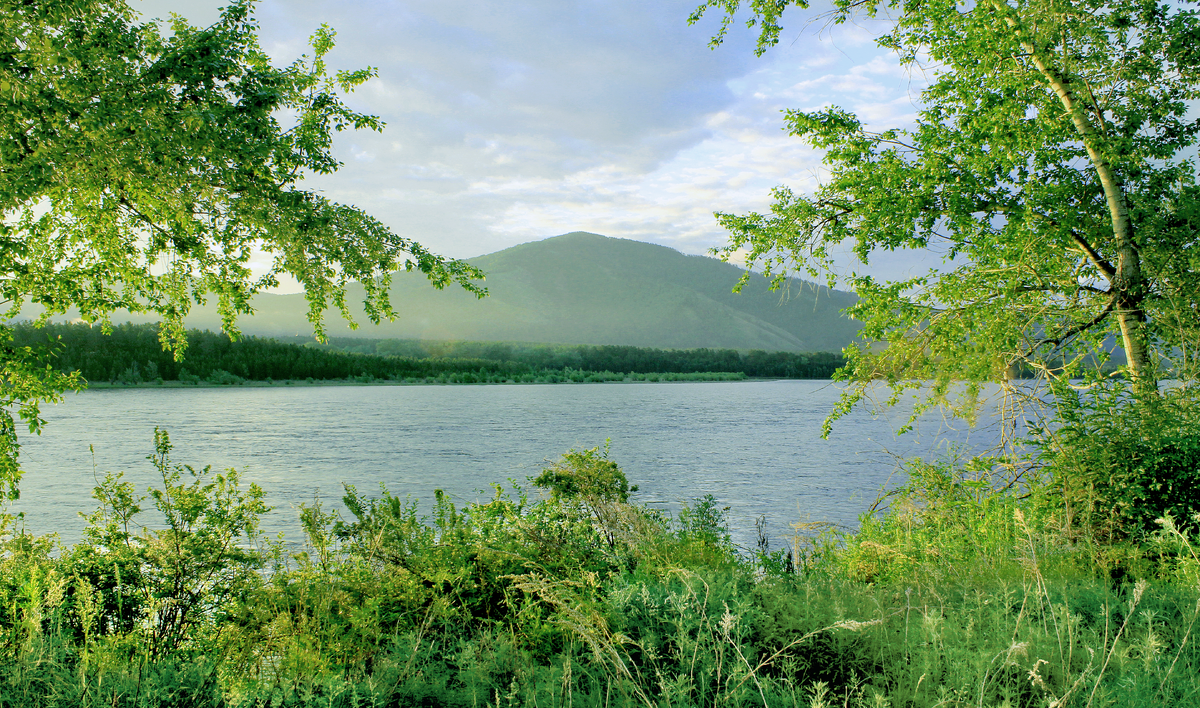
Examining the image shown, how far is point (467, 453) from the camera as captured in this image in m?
27.7

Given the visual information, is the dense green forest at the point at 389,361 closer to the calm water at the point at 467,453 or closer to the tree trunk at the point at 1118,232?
the calm water at the point at 467,453

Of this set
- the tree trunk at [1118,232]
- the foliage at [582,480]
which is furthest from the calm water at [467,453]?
the tree trunk at [1118,232]

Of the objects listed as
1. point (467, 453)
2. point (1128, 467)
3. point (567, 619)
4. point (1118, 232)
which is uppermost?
point (1118, 232)

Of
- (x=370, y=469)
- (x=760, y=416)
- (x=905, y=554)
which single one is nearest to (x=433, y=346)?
(x=760, y=416)

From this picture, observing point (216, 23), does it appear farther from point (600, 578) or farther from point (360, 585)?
point (600, 578)

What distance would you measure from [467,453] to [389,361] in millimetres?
85765

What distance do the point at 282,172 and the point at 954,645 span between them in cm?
692

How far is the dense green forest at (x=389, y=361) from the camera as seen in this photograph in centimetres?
8138

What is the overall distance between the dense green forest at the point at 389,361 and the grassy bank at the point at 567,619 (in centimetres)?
6610

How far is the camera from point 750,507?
51.6 ft

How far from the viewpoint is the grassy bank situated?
115 inches

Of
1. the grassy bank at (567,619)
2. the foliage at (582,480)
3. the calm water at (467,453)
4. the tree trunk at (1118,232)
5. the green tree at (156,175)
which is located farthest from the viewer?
the calm water at (467,453)

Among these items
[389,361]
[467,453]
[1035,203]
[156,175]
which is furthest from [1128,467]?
[389,361]

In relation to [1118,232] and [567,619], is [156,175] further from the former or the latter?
[1118,232]
